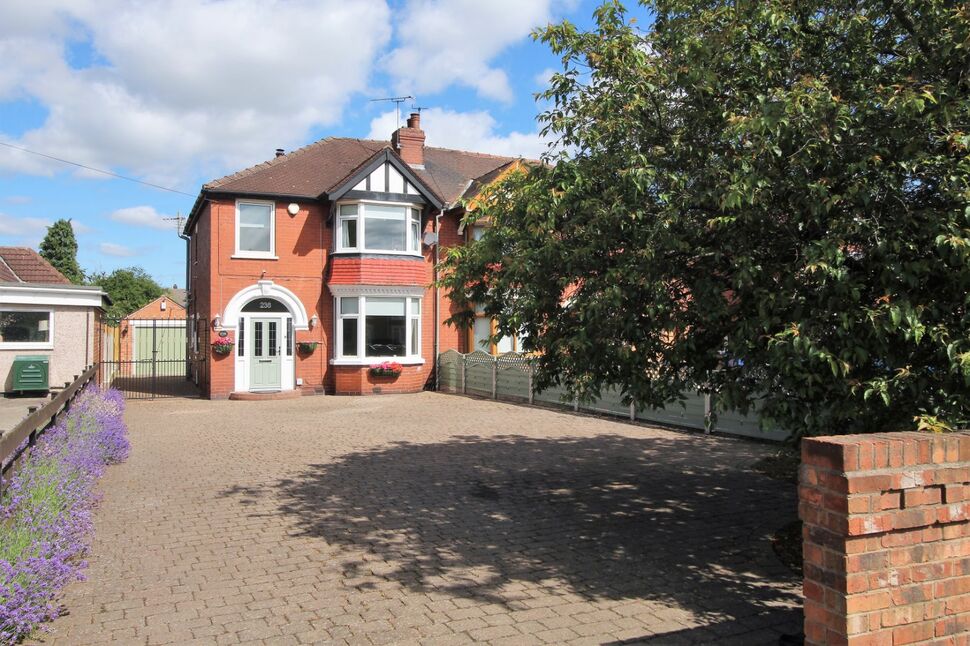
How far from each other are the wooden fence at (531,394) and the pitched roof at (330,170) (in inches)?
225

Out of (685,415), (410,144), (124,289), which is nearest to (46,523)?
(685,415)

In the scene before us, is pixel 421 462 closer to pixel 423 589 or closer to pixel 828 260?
pixel 423 589

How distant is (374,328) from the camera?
71.8 feet

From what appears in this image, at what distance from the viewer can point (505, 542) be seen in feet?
21.8

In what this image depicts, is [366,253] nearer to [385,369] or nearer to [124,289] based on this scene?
[385,369]

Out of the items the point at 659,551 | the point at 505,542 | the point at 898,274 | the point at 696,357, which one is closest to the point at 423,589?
the point at 505,542

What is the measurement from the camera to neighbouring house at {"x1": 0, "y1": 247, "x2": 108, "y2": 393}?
62.7 feet

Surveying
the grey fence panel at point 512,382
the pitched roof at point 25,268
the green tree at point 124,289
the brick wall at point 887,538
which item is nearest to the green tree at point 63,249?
the green tree at point 124,289

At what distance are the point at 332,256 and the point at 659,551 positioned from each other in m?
17.1

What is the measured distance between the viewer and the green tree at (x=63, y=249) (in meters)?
59.2

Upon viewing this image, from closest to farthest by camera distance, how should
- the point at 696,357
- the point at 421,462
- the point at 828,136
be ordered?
the point at 828,136 < the point at 696,357 < the point at 421,462

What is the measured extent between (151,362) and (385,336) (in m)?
10.4

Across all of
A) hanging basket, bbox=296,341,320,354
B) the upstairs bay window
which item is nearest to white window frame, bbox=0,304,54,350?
hanging basket, bbox=296,341,320,354

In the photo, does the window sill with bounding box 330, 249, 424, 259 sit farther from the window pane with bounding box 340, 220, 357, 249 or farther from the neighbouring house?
the neighbouring house
